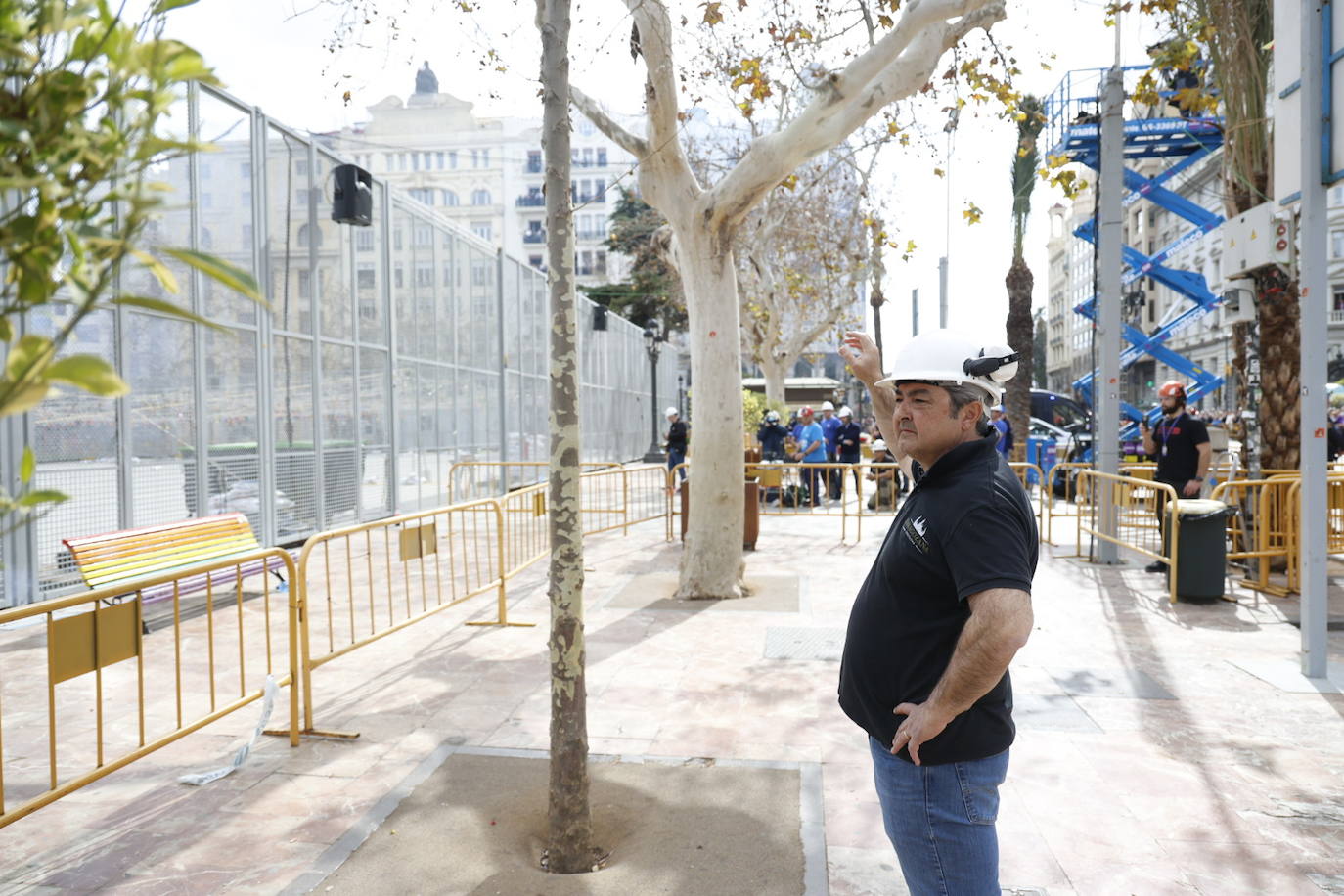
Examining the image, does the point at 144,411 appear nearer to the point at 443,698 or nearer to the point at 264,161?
the point at 264,161

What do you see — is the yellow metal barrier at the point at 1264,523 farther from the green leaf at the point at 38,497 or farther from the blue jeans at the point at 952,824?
the green leaf at the point at 38,497

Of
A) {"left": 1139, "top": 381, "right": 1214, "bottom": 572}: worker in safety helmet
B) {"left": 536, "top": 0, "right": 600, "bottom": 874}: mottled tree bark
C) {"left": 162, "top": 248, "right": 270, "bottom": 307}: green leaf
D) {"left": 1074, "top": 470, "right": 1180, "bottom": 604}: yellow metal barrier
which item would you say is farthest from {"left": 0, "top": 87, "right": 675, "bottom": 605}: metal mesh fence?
{"left": 1139, "top": 381, "right": 1214, "bottom": 572}: worker in safety helmet

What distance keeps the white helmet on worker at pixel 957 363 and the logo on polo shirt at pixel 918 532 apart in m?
0.39

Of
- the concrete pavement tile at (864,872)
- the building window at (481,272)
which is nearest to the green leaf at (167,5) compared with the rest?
the concrete pavement tile at (864,872)

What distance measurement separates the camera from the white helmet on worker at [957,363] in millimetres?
2428

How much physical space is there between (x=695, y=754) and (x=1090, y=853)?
6.33ft

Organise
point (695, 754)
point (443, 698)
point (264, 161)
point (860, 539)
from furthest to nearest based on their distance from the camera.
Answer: point (860, 539) → point (264, 161) → point (443, 698) → point (695, 754)

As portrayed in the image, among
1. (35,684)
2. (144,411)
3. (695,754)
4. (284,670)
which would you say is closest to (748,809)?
(695,754)

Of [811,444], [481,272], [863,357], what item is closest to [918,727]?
[863,357]

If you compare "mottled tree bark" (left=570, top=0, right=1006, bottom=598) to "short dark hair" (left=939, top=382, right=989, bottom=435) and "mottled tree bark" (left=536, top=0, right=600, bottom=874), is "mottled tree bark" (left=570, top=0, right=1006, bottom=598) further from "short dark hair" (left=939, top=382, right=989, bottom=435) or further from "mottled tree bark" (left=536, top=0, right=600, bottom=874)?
"short dark hair" (left=939, top=382, right=989, bottom=435)

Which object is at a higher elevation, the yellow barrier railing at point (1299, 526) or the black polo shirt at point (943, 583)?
the black polo shirt at point (943, 583)

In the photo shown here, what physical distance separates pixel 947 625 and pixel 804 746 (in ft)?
9.33

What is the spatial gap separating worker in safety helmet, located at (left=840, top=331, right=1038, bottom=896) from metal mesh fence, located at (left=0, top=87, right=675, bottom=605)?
198 inches

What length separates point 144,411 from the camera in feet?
30.9
